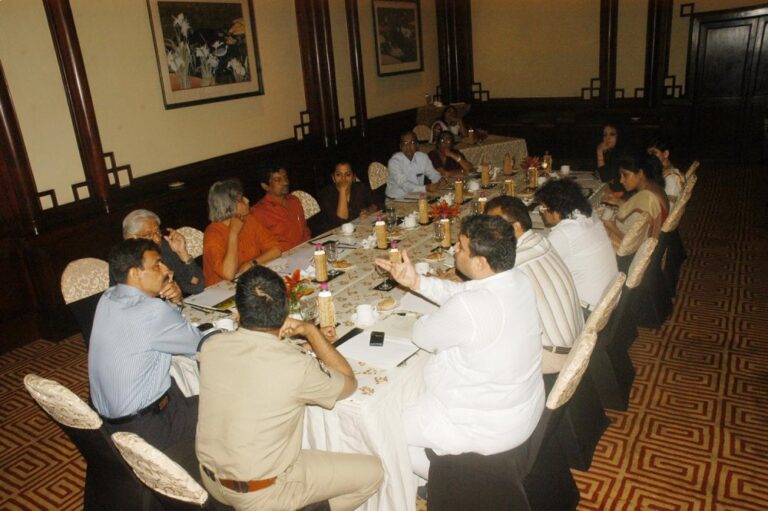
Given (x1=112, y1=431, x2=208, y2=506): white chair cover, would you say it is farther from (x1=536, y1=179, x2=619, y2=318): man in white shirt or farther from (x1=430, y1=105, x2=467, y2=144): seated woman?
(x1=430, y1=105, x2=467, y2=144): seated woman

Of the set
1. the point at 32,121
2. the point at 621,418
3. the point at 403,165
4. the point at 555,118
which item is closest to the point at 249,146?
the point at 403,165

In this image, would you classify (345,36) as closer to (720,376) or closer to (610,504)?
(720,376)

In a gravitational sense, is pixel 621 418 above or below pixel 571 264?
below

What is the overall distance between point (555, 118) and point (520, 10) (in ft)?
6.39

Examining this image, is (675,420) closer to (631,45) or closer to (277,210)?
(277,210)

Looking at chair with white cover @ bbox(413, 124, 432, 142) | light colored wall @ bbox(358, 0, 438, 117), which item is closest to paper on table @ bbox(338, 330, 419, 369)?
light colored wall @ bbox(358, 0, 438, 117)

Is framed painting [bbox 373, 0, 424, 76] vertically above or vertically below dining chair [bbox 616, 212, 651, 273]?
above

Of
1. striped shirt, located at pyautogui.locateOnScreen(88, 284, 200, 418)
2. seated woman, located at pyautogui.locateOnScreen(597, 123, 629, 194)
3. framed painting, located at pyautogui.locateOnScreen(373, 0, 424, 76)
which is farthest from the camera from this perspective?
framed painting, located at pyautogui.locateOnScreen(373, 0, 424, 76)

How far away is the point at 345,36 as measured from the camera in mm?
7547

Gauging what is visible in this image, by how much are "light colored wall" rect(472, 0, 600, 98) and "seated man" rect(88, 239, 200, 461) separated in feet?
29.2

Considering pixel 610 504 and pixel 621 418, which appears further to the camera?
pixel 621 418

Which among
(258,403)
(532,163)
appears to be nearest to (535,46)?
(532,163)

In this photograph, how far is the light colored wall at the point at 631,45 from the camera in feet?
29.3

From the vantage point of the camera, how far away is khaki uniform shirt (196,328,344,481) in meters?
1.77
